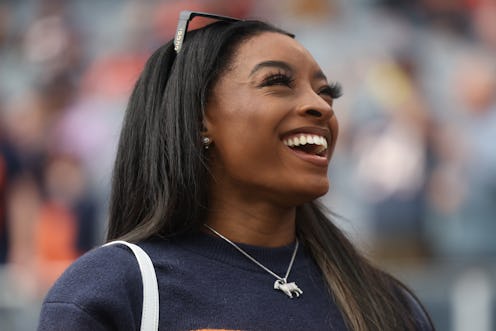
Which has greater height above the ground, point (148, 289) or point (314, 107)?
point (314, 107)

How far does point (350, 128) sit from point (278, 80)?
4122 millimetres

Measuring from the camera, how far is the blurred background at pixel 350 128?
18.4 feet

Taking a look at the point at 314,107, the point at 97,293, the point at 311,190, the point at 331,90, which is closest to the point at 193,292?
the point at 97,293

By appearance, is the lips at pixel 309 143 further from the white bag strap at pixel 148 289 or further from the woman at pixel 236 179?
the white bag strap at pixel 148 289

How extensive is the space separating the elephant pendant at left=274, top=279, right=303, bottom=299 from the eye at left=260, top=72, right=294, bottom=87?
0.41 m

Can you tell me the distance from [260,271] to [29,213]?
14.7ft

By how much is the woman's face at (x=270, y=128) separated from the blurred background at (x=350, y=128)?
9.20ft

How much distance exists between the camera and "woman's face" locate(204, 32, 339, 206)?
2.05 m

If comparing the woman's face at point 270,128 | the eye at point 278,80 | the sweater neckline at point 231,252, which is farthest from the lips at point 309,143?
the sweater neckline at point 231,252

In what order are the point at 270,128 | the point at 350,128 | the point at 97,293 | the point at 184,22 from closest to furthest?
1. the point at 97,293
2. the point at 270,128
3. the point at 184,22
4. the point at 350,128

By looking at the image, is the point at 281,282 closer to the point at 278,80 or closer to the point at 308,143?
the point at 308,143

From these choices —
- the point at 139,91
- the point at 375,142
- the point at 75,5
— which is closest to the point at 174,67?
the point at 139,91

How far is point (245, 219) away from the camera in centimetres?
213

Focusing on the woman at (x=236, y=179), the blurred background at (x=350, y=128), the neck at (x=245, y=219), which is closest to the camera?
the woman at (x=236, y=179)
